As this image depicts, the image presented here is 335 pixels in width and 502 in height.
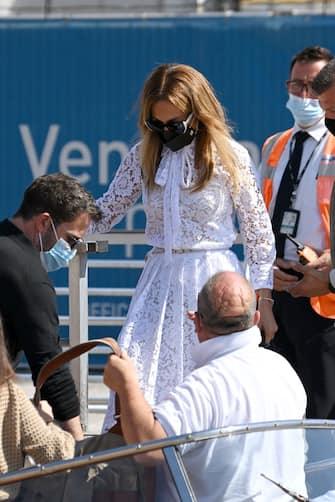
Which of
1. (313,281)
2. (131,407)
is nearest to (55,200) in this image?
(131,407)

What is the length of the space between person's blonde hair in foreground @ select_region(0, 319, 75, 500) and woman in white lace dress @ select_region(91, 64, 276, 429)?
974mm

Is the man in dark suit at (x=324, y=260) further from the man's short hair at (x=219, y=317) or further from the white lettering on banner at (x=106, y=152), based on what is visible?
the white lettering on banner at (x=106, y=152)

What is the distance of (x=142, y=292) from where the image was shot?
396 centimetres

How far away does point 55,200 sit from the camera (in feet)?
11.7

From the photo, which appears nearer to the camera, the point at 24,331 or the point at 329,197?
the point at 24,331

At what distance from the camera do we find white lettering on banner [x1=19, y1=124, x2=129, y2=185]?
30.7ft

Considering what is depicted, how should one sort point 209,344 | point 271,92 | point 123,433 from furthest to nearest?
point 271,92 → point 209,344 → point 123,433

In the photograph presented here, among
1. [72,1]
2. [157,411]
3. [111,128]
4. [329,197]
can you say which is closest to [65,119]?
[111,128]

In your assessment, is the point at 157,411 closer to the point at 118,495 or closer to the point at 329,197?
the point at 118,495

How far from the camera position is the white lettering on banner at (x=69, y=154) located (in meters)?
9.37

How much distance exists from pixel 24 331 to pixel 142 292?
25.0 inches

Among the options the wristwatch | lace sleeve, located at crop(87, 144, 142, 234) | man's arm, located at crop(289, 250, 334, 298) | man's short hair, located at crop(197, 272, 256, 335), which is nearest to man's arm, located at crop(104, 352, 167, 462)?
man's short hair, located at crop(197, 272, 256, 335)

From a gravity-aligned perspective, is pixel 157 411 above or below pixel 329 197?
below

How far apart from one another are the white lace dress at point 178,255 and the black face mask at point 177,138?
38mm
